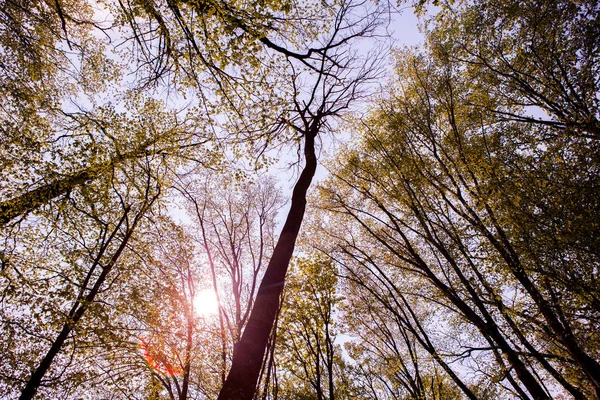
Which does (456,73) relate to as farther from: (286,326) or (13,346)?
(13,346)

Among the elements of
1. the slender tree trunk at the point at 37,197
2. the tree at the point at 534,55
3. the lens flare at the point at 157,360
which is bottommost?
the lens flare at the point at 157,360

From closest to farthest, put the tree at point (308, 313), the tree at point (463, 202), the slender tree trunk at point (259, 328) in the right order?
the slender tree trunk at point (259, 328)
the tree at point (463, 202)
the tree at point (308, 313)

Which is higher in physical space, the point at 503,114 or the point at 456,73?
the point at 456,73

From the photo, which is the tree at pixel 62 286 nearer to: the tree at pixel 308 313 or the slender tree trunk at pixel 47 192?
the slender tree trunk at pixel 47 192

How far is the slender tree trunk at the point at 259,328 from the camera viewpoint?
8.10 ft

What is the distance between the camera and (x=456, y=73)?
31.2 ft

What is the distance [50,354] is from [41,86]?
27.6 feet

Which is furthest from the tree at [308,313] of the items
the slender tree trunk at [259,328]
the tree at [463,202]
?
the slender tree trunk at [259,328]

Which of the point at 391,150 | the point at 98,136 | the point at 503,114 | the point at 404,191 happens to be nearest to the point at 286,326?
the point at 404,191

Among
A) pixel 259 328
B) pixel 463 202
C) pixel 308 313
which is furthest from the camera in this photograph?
pixel 308 313

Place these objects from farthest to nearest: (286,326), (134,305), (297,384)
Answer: (297,384) < (286,326) < (134,305)

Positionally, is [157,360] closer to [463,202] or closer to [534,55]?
[463,202]

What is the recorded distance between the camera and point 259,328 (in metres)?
2.92

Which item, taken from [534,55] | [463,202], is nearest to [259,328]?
[463,202]
